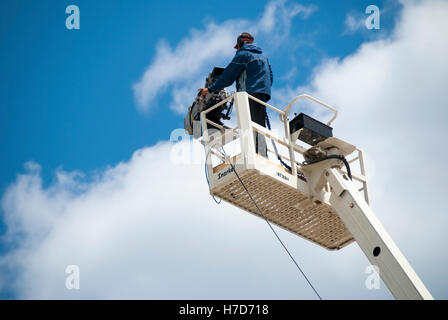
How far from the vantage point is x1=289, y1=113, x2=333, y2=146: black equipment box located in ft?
50.6

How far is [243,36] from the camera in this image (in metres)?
16.6

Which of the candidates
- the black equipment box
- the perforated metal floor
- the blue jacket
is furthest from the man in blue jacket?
the perforated metal floor

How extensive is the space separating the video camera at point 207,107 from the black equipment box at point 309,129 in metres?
1.45

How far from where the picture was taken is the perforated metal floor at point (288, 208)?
14789 millimetres

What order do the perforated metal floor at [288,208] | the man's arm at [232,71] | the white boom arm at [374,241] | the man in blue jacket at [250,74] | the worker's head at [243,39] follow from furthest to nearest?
the worker's head at [243,39]
the man's arm at [232,71]
the man in blue jacket at [250,74]
the perforated metal floor at [288,208]
the white boom arm at [374,241]

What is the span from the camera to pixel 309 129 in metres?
15.4

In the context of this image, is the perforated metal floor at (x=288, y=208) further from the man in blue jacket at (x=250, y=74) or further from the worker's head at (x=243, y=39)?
the worker's head at (x=243, y=39)

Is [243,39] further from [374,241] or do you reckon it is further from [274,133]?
[374,241]

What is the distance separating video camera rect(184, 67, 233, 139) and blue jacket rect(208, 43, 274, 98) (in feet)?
1.25

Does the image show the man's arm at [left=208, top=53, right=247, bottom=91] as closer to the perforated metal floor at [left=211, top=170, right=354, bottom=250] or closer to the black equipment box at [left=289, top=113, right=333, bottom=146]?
the black equipment box at [left=289, top=113, right=333, bottom=146]

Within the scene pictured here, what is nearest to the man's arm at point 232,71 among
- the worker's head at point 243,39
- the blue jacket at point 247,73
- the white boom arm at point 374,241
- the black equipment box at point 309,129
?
the blue jacket at point 247,73

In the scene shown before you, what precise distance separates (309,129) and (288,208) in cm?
147

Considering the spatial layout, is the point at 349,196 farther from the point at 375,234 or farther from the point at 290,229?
the point at 290,229
